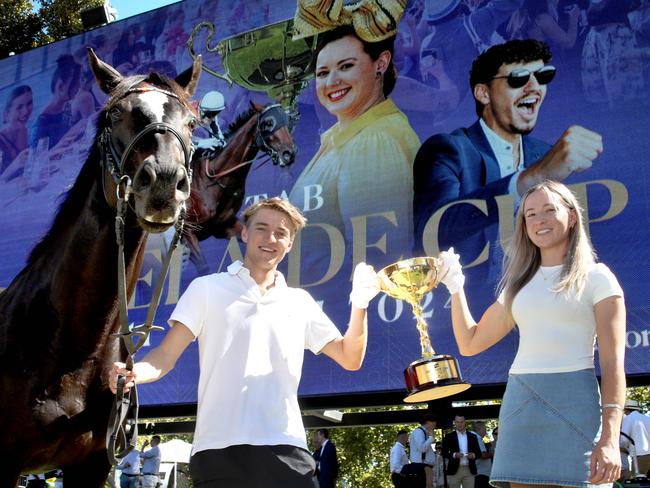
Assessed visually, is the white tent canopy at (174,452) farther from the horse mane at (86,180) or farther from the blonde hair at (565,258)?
the blonde hair at (565,258)

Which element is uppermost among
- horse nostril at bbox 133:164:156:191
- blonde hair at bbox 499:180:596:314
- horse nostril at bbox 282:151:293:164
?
horse nostril at bbox 282:151:293:164

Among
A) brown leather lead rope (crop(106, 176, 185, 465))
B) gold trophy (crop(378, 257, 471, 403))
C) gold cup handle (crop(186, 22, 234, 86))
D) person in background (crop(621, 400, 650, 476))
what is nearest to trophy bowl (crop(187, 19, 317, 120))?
gold cup handle (crop(186, 22, 234, 86))

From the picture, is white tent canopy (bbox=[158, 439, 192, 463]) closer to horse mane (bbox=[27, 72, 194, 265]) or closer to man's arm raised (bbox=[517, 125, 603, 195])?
man's arm raised (bbox=[517, 125, 603, 195])

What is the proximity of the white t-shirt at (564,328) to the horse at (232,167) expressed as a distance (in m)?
6.08

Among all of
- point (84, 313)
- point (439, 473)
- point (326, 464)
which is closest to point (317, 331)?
point (84, 313)

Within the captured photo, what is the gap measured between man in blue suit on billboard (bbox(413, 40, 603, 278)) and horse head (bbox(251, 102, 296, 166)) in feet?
4.86

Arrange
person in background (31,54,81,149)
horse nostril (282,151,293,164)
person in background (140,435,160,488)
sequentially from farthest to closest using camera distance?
1. person in background (140,435,160,488)
2. person in background (31,54,81,149)
3. horse nostril (282,151,293,164)

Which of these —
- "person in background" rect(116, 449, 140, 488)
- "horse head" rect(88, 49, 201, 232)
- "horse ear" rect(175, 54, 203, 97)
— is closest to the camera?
"horse head" rect(88, 49, 201, 232)

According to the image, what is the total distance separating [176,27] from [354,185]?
3.37 m

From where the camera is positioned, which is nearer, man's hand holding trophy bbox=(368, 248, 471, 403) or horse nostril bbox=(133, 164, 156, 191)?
horse nostril bbox=(133, 164, 156, 191)

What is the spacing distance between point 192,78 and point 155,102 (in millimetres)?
469

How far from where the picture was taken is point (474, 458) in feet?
26.7

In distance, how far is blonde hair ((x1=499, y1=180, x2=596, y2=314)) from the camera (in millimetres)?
2043

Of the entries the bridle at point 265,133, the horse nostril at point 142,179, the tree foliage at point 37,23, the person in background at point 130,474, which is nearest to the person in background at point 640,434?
the bridle at point 265,133
